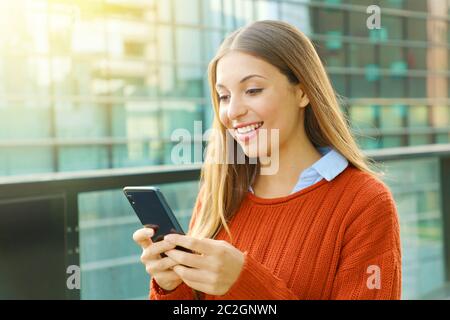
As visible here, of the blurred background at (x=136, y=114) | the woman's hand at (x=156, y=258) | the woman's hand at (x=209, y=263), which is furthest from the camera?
the blurred background at (x=136, y=114)

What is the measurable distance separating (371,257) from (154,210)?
0.58 metres

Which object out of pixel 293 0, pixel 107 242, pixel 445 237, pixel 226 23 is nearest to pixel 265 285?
pixel 107 242

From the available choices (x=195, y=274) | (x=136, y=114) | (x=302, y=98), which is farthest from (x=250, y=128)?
(x=136, y=114)

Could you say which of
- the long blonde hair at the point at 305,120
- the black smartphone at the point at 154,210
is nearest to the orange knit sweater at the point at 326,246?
the long blonde hair at the point at 305,120

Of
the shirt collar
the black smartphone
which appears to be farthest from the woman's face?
the black smartphone

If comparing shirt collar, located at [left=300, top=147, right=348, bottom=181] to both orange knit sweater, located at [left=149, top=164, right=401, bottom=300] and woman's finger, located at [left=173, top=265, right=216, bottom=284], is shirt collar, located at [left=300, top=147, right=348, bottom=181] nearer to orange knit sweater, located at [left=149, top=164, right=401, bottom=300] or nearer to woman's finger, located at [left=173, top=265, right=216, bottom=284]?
orange knit sweater, located at [left=149, top=164, right=401, bottom=300]

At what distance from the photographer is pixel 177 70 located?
1856cm

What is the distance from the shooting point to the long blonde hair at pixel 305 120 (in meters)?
1.76

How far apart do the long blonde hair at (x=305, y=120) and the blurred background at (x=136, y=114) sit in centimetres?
39

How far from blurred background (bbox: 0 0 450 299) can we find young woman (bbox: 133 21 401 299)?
1.49 ft

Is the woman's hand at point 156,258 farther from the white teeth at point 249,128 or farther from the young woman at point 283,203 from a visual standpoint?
the white teeth at point 249,128

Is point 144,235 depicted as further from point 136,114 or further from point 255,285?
point 136,114

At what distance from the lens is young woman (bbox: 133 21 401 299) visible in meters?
1.57

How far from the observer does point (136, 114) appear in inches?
717
